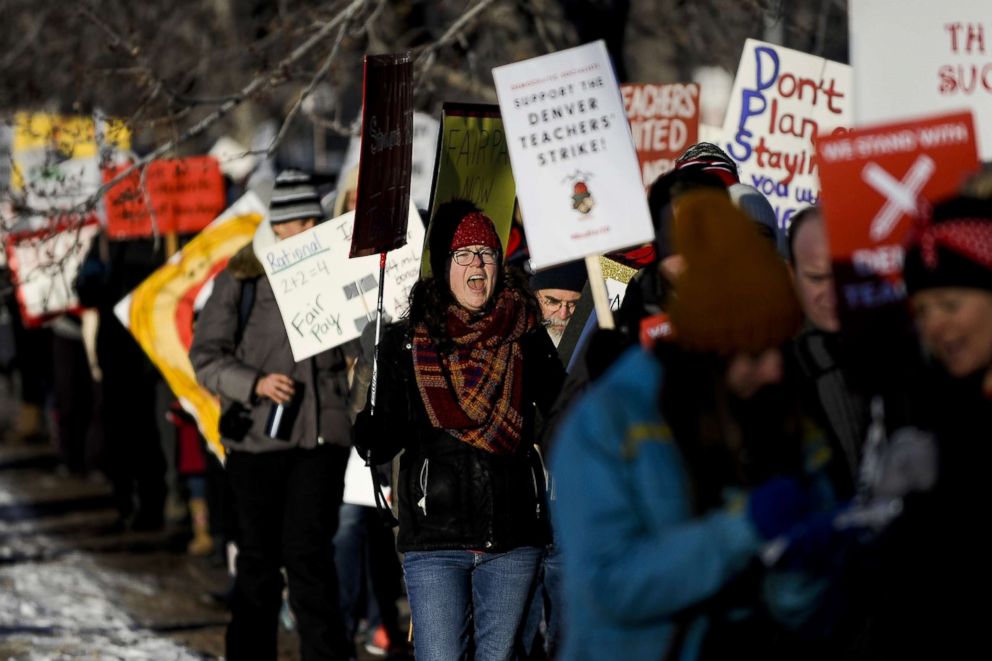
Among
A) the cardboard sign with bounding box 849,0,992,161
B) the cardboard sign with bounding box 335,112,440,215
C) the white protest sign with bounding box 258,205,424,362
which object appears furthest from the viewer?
the cardboard sign with bounding box 335,112,440,215

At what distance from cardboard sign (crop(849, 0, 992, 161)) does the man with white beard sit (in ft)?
5.30

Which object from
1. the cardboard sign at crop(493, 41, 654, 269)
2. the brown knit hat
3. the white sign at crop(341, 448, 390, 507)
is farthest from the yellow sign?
the brown knit hat

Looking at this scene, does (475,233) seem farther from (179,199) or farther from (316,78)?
(179,199)

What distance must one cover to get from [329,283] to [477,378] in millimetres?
1815

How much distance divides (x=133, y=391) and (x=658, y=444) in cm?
885

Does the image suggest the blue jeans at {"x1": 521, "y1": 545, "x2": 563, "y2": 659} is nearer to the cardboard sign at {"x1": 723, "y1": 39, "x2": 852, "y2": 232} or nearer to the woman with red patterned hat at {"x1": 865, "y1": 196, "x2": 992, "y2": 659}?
the woman with red patterned hat at {"x1": 865, "y1": 196, "x2": 992, "y2": 659}

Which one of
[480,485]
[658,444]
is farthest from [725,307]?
[480,485]

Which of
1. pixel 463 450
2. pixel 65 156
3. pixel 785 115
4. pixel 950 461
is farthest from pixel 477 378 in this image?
pixel 65 156

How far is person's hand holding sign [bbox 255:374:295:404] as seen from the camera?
6473mm

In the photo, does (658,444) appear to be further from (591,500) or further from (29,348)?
(29,348)

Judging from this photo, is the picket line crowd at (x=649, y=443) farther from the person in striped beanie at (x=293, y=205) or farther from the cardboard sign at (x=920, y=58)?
the cardboard sign at (x=920, y=58)

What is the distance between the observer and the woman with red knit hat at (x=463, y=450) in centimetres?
478

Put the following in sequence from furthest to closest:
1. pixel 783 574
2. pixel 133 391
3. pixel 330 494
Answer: pixel 133 391 → pixel 330 494 → pixel 783 574

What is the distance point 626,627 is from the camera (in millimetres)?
2846
